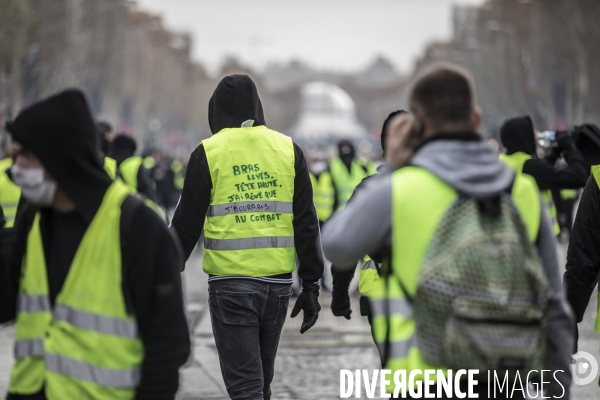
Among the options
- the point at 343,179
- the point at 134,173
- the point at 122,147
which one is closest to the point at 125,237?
the point at 134,173

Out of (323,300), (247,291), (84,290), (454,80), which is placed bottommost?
(323,300)

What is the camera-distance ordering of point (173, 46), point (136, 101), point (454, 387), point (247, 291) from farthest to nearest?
point (173, 46) < point (136, 101) < point (247, 291) < point (454, 387)

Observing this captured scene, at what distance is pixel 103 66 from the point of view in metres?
65.1

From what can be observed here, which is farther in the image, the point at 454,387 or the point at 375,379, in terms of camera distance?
the point at 375,379

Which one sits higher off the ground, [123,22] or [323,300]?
[123,22]

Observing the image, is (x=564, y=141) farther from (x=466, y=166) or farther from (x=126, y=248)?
(x=126, y=248)

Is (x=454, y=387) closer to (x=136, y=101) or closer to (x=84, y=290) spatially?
(x=84, y=290)

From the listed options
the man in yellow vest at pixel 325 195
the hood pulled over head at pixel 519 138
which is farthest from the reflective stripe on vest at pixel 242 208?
the man in yellow vest at pixel 325 195

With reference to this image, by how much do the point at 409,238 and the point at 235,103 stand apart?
8.80 ft

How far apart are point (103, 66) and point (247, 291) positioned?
6084cm

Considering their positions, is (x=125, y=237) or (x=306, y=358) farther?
(x=306, y=358)

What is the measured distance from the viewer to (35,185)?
11.6ft

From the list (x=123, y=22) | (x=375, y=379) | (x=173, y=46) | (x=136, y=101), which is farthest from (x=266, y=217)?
(x=173, y=46)

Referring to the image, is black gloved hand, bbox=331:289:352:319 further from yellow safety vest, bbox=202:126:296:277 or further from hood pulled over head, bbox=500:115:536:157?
hood pulled over head, bbox=500:115:536:157
